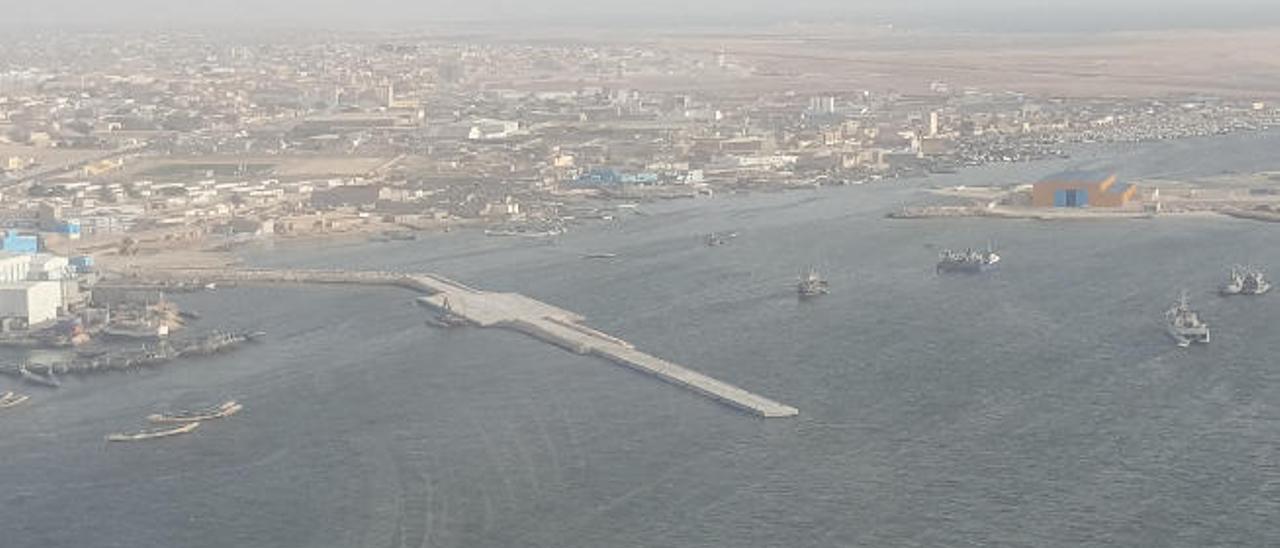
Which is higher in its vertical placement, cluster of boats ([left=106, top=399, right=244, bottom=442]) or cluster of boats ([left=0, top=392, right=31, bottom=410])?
cluster of boats ([left=106, top=399, right=244, bottom=442])


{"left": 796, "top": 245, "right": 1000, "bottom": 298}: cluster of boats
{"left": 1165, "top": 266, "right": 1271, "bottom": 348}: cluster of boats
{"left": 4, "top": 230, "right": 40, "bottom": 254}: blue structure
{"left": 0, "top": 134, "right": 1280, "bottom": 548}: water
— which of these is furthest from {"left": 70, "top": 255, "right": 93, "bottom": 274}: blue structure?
{"left": 1165, "top": 266, "right": 1271, "bottom": 348}: cluster of boats

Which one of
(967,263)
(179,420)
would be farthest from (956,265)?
(179,420)

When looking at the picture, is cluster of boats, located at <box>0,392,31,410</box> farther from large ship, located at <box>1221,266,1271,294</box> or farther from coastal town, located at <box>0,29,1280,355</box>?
large ship, located at <box>1221,266,1271,294</box>

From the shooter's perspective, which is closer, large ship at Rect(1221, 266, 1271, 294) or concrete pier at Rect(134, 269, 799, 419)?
concrete pier at Rect(134, 269, 799, 419)

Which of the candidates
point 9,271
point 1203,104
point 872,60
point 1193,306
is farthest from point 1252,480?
point 872,60

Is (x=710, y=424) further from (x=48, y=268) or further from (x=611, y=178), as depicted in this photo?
(x=611, y=178)

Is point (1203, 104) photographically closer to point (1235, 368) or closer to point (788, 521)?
point (1235, 368)
